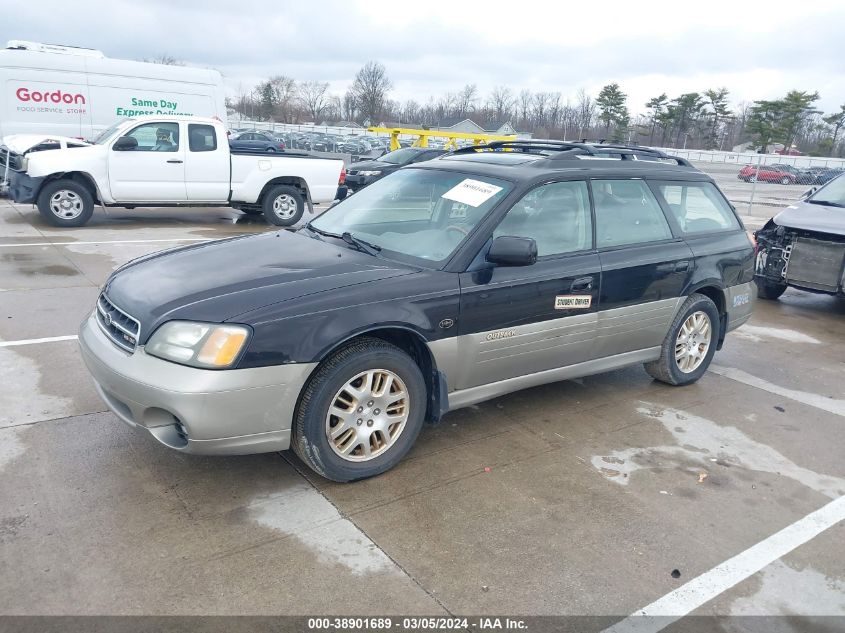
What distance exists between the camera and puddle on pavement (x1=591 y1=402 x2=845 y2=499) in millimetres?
4004

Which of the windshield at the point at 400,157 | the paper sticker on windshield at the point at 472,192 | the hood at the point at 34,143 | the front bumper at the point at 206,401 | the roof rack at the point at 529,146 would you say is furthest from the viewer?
the windshield at the point at 400,157

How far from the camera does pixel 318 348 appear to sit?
3316mm

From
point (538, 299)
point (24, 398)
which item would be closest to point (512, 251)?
point (538, 299)

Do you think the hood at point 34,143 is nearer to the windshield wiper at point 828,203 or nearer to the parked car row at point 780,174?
the windshield wiper at point 828,203

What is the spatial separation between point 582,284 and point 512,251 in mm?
800

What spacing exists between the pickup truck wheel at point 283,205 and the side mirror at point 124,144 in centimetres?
242

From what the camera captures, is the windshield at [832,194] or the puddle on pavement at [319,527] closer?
the puddle on pavement at [319,527]

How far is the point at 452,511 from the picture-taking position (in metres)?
3.46

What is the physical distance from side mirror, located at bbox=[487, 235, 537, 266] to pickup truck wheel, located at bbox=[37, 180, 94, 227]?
929cm

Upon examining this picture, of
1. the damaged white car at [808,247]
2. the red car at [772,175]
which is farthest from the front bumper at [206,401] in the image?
the red car at [772,175]

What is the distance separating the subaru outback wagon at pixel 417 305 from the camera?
324 centimetres

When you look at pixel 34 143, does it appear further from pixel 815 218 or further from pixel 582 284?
pixel 815 218

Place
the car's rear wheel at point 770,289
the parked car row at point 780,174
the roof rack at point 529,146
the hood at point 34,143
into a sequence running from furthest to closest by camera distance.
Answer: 1. the parked car row at point 780,174
2. the hood at point 34,143
3. the car's rear wheel at point 770,289
4. the roof rack at point 529,146

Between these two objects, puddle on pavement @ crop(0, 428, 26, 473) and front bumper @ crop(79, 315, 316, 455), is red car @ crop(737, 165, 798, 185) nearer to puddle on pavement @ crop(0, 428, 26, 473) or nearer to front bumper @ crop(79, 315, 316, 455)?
front bumper @ crop(79, 315, 316, 455)
